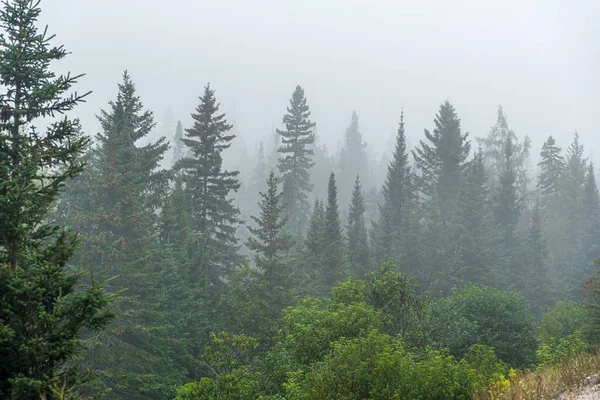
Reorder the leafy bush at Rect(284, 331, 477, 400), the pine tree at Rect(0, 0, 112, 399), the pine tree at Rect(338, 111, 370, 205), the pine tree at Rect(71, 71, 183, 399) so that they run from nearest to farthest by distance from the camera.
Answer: the pine tree at Rect(0, 0, 112, 399) → the leafy bush at Rect(284, 331, 477, 400) → the pine tree at Rect(71, 71, 183, 399) → the pine tree at Rect(338, 111, 370, 205)

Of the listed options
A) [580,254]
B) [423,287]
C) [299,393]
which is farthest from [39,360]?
[580,254]

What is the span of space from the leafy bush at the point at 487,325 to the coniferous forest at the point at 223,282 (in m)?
0.13

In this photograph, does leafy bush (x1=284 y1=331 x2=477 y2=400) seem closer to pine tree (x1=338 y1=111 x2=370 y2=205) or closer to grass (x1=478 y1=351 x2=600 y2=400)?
grass (x1=478 y1=351 x2=600 y2=400)

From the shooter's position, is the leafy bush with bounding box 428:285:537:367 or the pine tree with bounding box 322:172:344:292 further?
the pine tree with bounding box 322:172:344:292

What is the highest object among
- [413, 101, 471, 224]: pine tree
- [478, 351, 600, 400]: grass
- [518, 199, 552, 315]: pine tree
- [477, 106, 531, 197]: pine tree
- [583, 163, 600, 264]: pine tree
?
[477, 106, 531, 197]: pine tree

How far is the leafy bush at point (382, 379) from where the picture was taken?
37.9ft

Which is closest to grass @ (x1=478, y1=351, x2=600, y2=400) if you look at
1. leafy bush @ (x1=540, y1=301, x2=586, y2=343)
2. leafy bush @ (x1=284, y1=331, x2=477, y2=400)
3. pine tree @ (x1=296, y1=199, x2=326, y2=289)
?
leafy bush @ (x1=284, y1=331, x2=477, y2=400)

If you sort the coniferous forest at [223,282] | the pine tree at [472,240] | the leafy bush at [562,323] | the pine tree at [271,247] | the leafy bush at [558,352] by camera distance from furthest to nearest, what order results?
the pine tree at [472,240], the pine tree at [271,247], the leafy bush at [562,323], the leafy bush at [558,352], the coniferous forest at [223,282]

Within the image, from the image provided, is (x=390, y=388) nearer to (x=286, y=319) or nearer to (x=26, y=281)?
(x=286, y=319)

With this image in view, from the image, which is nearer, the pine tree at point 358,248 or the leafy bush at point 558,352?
the leafy bush at point 558,352

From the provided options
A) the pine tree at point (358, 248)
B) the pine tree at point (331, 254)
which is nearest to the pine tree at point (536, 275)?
the pine tree at point (358, 248)

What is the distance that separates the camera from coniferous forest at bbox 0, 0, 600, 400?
848cm

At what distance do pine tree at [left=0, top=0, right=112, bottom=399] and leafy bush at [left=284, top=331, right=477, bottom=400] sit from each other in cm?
704

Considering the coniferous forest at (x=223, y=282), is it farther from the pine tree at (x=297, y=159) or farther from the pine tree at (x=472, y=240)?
the pine tree at (x=297, y=159)
